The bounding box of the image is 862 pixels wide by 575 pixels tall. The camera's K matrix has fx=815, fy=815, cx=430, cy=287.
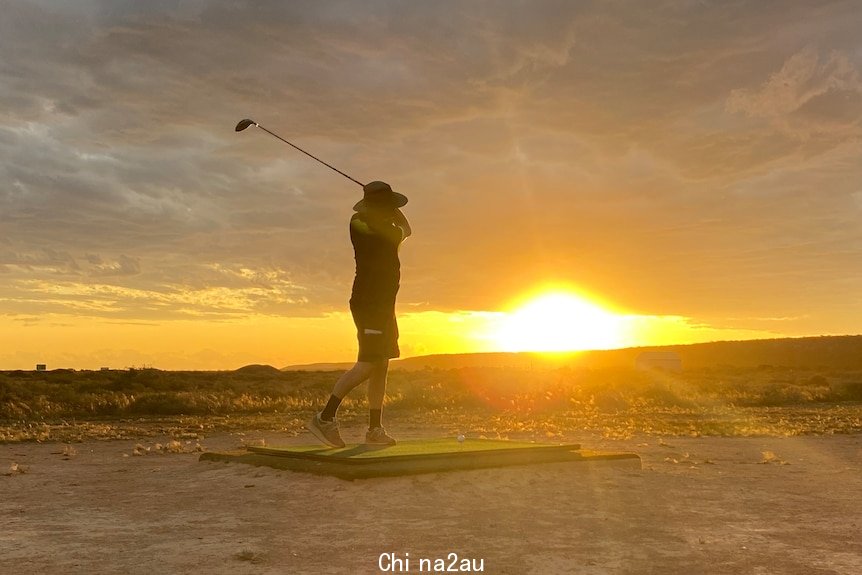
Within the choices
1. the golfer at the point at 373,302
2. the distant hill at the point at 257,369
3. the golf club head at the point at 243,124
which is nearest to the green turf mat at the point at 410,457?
the golfer at the point at 373,302

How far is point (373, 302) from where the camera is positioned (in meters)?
9.59

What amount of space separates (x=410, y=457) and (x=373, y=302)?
196 cm


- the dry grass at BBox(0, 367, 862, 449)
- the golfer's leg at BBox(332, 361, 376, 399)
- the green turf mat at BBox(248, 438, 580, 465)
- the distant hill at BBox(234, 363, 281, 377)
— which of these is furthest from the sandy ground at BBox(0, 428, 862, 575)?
the distant hill at BBox(234, 363, 281, 377)

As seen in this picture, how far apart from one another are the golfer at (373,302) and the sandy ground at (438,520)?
1.25 m

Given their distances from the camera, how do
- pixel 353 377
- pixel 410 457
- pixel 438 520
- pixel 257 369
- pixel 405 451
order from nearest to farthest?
1. pixel 438 520
2. pixel 410 457
3. pixel 405 451
4. pixel 353 377
5. pixel 257 369

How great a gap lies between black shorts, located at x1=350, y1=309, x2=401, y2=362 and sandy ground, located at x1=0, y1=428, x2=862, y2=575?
5.24 feet

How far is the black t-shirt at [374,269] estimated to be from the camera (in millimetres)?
9586

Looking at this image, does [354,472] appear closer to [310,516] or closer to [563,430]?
[310,516]

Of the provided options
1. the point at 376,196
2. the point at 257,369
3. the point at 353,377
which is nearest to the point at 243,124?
the point at 376,196

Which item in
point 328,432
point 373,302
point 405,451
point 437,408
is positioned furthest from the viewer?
point 437,408

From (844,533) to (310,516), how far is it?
4.48 meters

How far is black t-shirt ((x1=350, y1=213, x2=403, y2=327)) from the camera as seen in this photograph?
31.4 ft

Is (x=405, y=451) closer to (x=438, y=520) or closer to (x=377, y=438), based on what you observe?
(x=377, y=438)

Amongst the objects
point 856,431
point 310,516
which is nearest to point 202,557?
point 310,516
